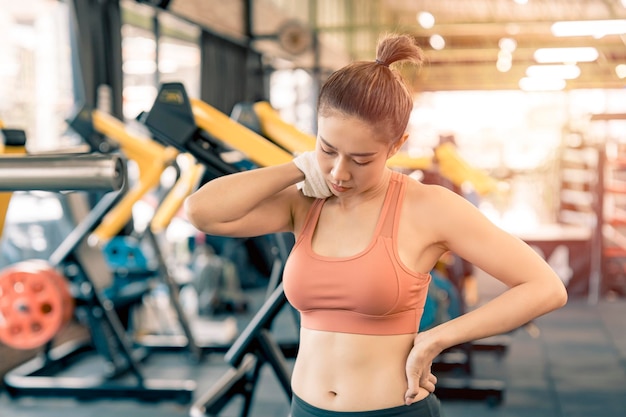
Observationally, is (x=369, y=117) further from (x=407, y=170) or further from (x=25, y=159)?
(x=407, y=170)

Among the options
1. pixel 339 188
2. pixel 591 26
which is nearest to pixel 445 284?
pixel 339 188

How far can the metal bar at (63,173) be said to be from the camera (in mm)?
986

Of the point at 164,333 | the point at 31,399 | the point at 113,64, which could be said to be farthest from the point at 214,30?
the point at 31,399

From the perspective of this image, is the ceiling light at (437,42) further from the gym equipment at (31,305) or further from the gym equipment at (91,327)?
the gym equipment at (31,305)

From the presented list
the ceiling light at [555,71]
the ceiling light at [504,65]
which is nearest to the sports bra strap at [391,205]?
the ceiling light at [555,71]

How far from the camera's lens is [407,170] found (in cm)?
421

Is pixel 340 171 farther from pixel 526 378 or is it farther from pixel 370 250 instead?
pixel 526 378

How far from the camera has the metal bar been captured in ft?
3.23

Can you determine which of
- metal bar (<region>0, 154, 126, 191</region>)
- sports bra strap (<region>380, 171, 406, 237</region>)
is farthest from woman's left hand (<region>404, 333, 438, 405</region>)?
metal bar (<region>0, 154, 126, 191</region>)

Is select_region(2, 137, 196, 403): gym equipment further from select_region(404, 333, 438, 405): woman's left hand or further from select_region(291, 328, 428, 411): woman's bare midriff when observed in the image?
select_region(404, 333, 438, 405): woman's left hand

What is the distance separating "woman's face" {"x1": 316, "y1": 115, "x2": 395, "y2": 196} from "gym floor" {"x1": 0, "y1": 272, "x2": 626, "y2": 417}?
2.57 meters

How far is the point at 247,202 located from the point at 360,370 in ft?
1.17

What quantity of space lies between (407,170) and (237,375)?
1.84 metres

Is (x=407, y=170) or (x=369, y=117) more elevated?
(x=369, y=117)
